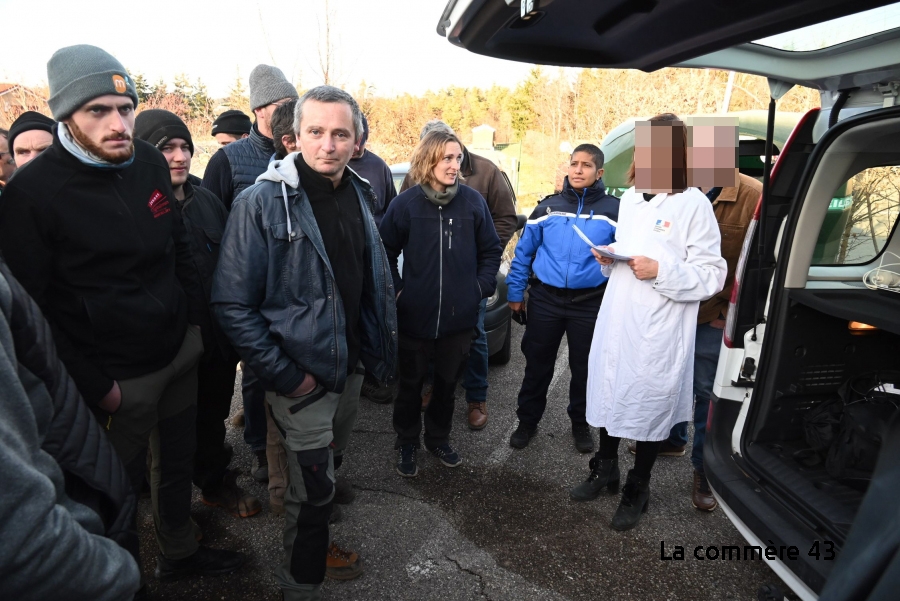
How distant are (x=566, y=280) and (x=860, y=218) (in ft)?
5.01

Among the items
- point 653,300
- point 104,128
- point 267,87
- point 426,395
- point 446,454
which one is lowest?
point 446,454

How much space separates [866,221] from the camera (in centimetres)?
266

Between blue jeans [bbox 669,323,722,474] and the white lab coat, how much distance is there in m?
0.52

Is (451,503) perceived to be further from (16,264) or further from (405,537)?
(16,264)

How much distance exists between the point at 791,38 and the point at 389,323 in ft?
6.36

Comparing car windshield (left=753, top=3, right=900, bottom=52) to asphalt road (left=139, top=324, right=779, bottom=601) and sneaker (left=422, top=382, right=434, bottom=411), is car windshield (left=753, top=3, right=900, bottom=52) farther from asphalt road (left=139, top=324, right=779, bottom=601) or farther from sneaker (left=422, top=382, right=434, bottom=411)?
sneaker (left=422, top=382, right=434, bottom=411)

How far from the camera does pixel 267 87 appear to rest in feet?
12.0

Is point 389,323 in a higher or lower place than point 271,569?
higher

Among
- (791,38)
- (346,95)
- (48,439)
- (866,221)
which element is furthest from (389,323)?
(866,221)

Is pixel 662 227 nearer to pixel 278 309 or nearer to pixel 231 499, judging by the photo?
pixel 278 309

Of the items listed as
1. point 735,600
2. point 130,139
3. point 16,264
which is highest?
point 130,139

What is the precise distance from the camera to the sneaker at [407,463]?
3400mm

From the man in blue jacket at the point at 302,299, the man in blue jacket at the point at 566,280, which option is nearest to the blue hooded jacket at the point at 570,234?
the man in blue jacket at the point at 566,280

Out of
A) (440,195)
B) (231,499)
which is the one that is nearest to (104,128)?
(440,195)
